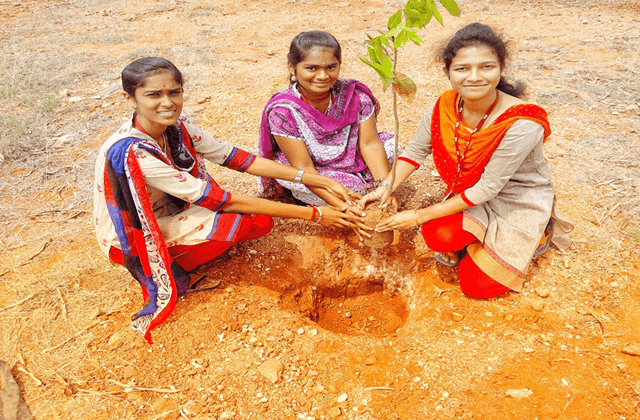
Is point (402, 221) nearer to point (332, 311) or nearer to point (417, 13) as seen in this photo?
point (332, 311)

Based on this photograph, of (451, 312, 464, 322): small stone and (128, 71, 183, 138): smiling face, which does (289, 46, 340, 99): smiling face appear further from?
(451, 312, 464, 322): small stone

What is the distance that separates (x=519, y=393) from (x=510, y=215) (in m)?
0.78

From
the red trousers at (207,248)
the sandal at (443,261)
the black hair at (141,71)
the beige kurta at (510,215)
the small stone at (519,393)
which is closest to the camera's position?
the small stone at (519,393)

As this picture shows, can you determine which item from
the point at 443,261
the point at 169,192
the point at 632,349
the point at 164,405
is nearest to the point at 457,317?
the point at 443,261

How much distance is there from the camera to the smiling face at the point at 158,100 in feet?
5.80

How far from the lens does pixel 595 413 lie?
1.56 meters

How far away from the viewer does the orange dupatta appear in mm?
1732

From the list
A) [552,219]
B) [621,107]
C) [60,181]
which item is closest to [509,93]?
[552,219]

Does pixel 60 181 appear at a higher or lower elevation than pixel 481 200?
lower

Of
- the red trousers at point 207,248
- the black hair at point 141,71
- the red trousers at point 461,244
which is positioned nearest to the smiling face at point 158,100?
the black hair at point 141,71

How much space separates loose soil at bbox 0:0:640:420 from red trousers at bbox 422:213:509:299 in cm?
9

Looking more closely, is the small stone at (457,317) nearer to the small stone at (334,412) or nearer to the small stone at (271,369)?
the small stone at (334,412)

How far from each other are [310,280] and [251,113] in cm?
208

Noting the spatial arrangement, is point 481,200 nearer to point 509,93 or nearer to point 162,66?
point 509,93
